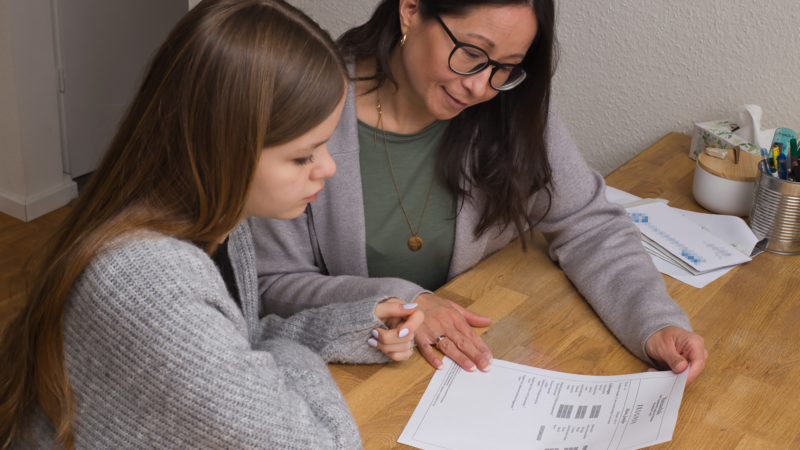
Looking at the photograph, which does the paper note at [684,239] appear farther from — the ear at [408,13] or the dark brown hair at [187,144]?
the dark brown hair at [187,144]

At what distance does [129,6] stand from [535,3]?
2539 mm

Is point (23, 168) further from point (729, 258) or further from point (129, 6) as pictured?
point (729, 258)

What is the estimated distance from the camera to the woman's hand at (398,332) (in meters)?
0.95

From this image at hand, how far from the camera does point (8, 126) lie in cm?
268

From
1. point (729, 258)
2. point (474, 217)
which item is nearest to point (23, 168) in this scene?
point (474, 217)

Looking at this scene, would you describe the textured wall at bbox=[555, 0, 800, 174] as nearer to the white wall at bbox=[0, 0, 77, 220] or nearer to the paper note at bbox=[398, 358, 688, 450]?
the paper note at bbox=[398, 358, 688, 450]

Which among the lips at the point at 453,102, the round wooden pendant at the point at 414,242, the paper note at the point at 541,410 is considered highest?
the lips at the point at 453,102

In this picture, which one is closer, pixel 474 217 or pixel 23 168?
pixel 474 217

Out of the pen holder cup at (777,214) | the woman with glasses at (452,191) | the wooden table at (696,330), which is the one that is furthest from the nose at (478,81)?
the pen holder cup at (777,214)

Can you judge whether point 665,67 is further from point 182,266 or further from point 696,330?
A: point 182,266

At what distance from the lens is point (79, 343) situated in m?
0.73

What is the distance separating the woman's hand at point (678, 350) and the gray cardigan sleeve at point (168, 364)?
0.54m

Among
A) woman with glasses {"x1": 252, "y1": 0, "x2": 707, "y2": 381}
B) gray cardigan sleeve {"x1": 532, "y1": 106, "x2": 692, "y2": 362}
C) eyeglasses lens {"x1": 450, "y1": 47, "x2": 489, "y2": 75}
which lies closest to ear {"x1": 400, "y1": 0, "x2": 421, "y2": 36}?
woman with glasses {"x1": 252, "y1": 0, "x2": 707, "y2": 381}

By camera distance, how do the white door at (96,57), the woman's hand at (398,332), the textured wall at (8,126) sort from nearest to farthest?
the woman's hand at (398,332), the textured wall at (8,126), the white door at (96,57)
